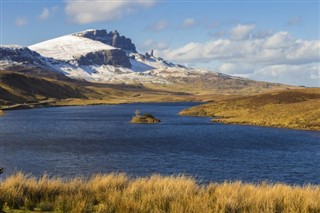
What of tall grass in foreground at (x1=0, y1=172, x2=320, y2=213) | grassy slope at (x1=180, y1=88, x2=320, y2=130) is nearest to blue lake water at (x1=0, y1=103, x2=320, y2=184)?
grassy slope at (x1=180, y1=88, x2=320, y2=130)

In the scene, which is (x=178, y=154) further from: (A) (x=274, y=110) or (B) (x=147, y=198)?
(A) (x=274, y=110)

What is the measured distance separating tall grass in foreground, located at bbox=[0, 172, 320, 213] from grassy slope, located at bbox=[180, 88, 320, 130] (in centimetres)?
8840

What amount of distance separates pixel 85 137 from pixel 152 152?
98.2 feet

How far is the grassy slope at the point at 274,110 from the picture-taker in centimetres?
11456

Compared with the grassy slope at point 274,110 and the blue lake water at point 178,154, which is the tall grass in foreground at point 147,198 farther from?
the grassy slope at point 274,110

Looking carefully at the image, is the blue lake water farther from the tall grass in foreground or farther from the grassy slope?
the tall grass in foreground

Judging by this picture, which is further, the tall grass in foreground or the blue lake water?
the blue lake water

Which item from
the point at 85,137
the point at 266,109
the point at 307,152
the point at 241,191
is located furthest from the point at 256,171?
the point at 266,109

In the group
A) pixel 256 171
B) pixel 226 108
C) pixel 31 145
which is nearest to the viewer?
pixel 256 171

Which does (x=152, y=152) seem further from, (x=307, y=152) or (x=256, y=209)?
(x=256, y=209)

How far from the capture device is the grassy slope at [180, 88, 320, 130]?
115 meters

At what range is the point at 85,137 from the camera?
94812mm

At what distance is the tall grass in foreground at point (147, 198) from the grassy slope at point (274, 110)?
290 ft

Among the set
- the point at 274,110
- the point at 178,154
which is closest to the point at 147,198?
the point at 178,154
